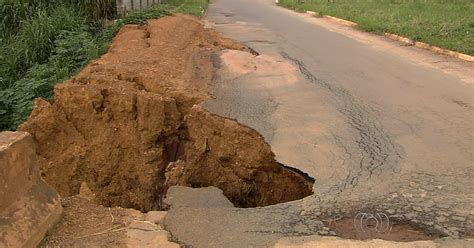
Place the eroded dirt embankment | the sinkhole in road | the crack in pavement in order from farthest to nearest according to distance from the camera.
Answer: the sinkhole in road, the eroded dirt embankment, the crack in pavement

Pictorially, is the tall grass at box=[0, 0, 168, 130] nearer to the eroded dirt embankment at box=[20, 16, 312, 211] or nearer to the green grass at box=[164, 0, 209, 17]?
the eroded dirt embankment at box=[20, 16, 312, 211]

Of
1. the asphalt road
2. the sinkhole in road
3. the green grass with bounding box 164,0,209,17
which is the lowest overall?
the green grass with bounding box 164,0,209,17

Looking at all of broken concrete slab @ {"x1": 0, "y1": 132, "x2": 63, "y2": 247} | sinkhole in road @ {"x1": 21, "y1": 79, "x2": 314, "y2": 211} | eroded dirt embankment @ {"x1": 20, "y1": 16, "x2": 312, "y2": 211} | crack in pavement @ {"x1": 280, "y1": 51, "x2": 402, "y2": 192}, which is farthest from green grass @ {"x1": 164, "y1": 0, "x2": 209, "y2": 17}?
broken concrete slab @ {"x1": 0, "y1": 132, "x2": 63, "y2": 247}

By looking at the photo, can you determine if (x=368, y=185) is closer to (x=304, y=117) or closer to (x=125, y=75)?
(x=304, y=117)

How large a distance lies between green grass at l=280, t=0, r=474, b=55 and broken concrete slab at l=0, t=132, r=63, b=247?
9.20 meters

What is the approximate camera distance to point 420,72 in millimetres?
8586

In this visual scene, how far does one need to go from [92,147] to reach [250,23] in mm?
10099

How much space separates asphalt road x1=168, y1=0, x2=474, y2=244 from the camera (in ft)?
12.8

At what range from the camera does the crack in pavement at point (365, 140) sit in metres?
4.47

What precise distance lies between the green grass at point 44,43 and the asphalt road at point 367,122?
10.9ft

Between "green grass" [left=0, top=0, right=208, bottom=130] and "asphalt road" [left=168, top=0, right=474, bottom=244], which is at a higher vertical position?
"asphalt road" [left=168, top=0, right=474, bottom=244]

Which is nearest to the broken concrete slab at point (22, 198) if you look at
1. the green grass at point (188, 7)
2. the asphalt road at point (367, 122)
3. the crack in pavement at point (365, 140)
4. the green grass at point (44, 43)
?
the asphalt road at point (367, 122)

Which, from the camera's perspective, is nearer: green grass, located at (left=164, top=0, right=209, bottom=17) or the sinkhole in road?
the sinkhole in road

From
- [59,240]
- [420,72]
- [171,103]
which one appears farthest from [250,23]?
[59,240]
